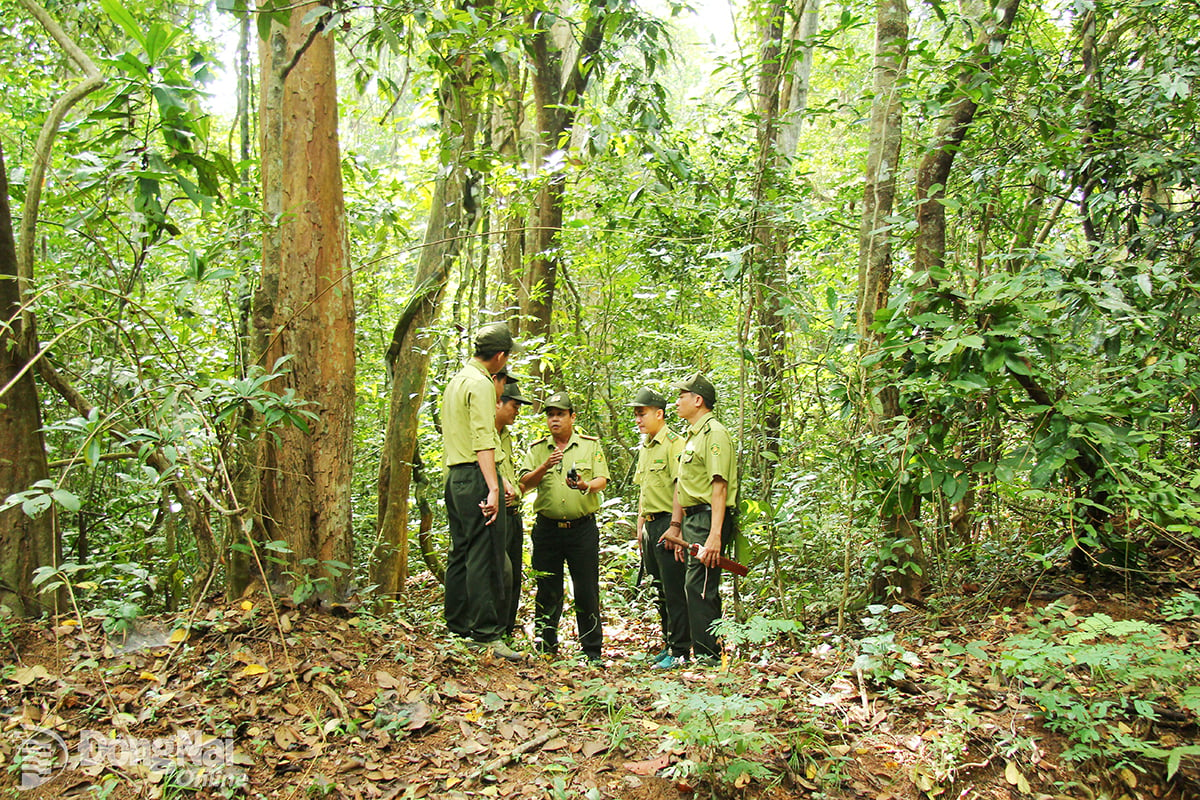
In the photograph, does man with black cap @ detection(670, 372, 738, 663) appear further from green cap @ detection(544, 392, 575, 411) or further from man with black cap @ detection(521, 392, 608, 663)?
green cap @ detection(544, 392, 575, 411)

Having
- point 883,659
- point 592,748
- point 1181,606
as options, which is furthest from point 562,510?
point 1181,606

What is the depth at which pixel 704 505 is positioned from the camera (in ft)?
17.6

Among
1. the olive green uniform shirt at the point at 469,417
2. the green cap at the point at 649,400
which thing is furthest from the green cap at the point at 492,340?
the green cap at the point at 649,400

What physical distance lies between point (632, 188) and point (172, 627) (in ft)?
16.0

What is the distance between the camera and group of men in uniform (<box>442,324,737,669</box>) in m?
4.81

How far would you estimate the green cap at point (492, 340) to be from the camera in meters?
4.98

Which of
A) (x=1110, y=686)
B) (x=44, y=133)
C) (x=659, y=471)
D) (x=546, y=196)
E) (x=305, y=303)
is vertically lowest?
(x=1110, y=686)

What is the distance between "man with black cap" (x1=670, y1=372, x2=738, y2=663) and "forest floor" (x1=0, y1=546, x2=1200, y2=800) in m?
0.98

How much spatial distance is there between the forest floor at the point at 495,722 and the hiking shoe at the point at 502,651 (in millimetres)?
330

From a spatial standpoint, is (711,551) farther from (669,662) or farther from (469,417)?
(469,417)

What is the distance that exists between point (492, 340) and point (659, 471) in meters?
1.76

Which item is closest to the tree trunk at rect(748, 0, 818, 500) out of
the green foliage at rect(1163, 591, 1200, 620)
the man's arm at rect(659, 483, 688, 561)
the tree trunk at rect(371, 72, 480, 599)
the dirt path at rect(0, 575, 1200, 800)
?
the man's arm at rect(659, 483, 688, 561)

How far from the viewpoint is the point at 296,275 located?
421 centimetres

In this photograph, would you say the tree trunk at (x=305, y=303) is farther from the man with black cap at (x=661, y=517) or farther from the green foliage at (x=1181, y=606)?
the green foliage at (x=1181, y=606)
